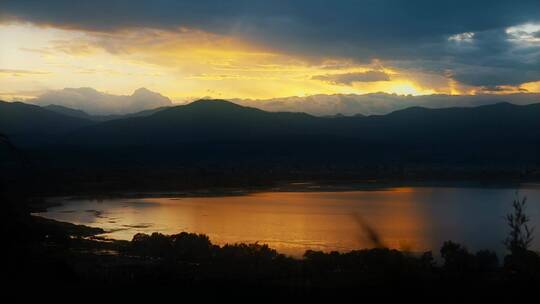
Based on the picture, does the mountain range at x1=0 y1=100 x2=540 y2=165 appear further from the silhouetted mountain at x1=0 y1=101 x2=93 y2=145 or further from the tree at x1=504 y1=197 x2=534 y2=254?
the tree at x1=504 y1=197 x2=534 y2=254

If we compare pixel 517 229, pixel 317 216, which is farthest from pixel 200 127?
pixel 517 229

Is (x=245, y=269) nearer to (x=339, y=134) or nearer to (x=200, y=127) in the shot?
(x=339, y=134)

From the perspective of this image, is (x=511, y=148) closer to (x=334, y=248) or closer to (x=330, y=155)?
(x=330, y=155)

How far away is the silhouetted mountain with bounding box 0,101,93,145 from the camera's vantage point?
141 m

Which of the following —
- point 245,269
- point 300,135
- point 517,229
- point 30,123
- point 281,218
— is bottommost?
point 281,218

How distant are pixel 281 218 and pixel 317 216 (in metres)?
2.44

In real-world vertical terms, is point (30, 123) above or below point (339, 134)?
above

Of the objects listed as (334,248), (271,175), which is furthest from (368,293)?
(271,175)

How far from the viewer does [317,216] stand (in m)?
41.1

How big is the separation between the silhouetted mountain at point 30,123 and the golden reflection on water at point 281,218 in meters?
88.2

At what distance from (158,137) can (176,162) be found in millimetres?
49083

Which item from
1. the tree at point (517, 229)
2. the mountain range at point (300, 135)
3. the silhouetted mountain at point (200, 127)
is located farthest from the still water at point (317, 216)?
the silhouetted mountain at point (200, 127)

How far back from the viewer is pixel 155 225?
37.0 metres

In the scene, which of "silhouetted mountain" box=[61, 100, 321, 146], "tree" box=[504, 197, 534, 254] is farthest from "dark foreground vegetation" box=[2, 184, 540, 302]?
"silhouetted mountain" box=[61, 100, 321, 146]
